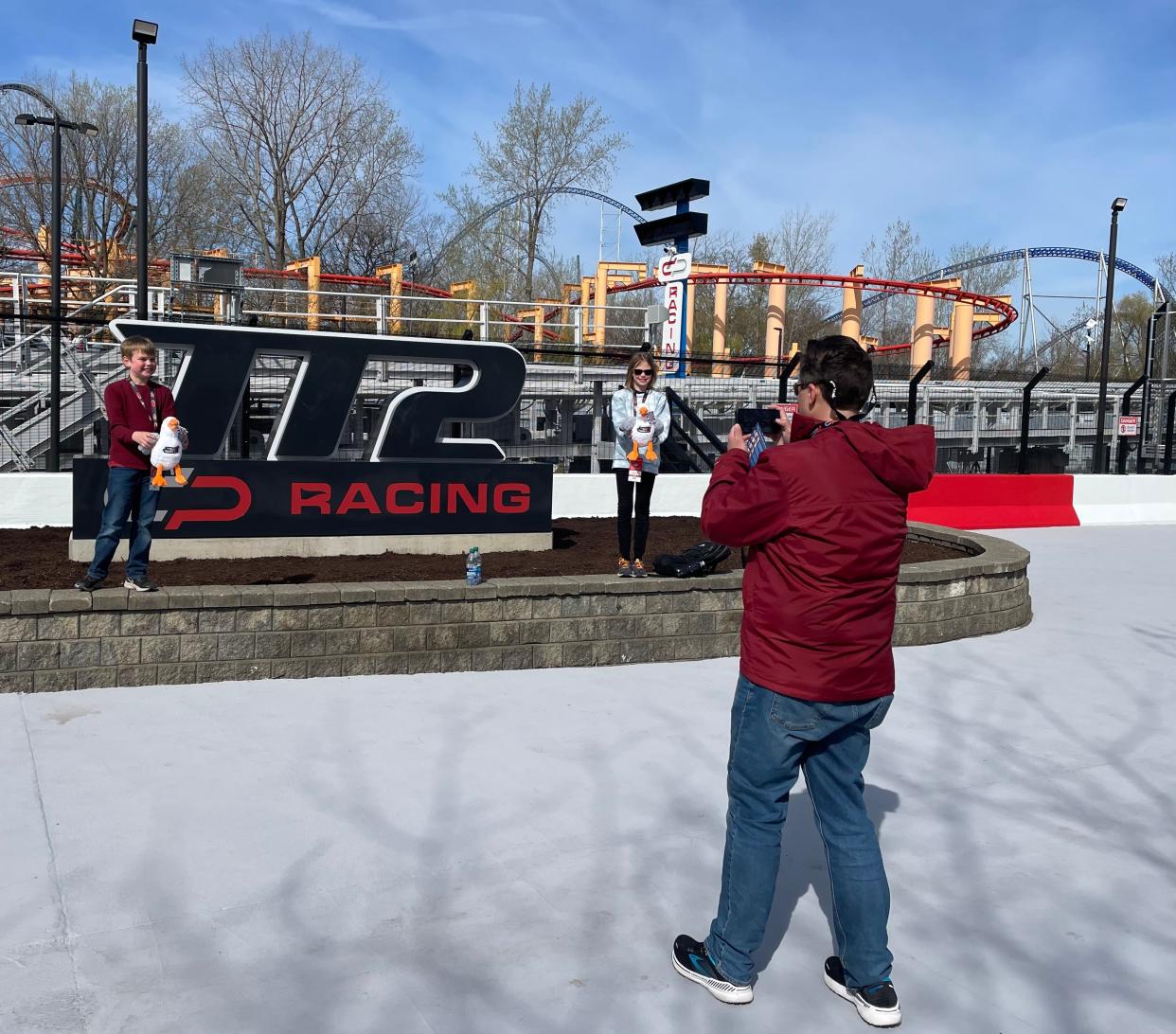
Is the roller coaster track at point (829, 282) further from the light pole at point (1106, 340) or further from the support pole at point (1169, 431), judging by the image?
the support pole at point (1169, 431)

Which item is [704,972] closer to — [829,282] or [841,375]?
[841,375]

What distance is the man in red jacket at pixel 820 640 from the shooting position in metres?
2.99

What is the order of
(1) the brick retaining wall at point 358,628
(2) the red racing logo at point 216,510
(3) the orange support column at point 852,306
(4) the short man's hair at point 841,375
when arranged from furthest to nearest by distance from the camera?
(3) the orange support column at point 852,306
(2) the red racing logo at point 216,510
(1) the brick retaining wall at point 358,628
(4) the short man's hair at point 841,375

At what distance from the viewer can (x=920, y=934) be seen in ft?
12.0

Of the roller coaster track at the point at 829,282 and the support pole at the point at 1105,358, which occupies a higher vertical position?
the roller coaster track at the point at 829,282

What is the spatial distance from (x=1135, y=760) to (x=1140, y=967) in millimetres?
2465

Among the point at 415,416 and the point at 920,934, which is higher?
the point at 415,416

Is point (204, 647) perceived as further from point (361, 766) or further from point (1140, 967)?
point (1140, 967)

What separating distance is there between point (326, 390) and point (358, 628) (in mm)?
3030

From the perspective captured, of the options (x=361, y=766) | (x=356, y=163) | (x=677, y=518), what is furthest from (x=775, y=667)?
(x=356, y=163)

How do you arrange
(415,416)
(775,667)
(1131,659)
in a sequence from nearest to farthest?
(775,667) → (1131,659) → (415,416)

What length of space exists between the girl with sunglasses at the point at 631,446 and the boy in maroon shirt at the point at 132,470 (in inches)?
118

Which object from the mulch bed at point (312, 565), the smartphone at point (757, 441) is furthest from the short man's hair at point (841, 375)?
the mulch bed at point (312, 565)

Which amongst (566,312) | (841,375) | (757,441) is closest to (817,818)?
(841,375)
